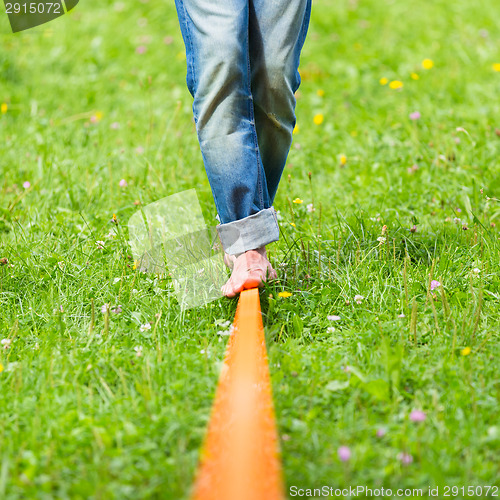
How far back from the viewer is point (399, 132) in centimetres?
395

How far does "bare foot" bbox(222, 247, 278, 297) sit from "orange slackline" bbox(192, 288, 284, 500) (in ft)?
0.82

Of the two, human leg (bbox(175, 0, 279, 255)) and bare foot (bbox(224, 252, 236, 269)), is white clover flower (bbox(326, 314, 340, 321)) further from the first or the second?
bare foot (bbox(224, 252, 236, 269))

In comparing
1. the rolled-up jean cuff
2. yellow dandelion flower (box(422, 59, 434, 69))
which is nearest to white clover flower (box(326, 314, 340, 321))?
the rolled-up jean cuff

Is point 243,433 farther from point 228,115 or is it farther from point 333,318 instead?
point 228,115

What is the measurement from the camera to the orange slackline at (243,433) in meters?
1.33

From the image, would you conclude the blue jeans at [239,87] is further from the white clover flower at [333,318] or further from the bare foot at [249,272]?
the white clover flower at [333,318]

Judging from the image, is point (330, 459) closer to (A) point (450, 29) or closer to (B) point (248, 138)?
(B) point (248, 138)

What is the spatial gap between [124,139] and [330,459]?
2.93 metres

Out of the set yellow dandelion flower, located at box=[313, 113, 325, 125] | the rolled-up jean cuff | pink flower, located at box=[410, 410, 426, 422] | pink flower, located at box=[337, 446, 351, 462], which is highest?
pink flower, located at box=[337, 446, 351, 462]

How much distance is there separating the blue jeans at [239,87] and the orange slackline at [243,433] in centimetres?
46

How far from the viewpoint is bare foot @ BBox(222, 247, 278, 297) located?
2.28 meters

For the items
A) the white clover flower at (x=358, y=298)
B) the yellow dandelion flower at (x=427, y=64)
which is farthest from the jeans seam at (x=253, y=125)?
the yellow dandelion flower at (x=427, y=64)

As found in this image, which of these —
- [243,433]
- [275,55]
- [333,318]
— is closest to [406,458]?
[243,433]

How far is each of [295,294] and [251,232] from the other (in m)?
0.26
